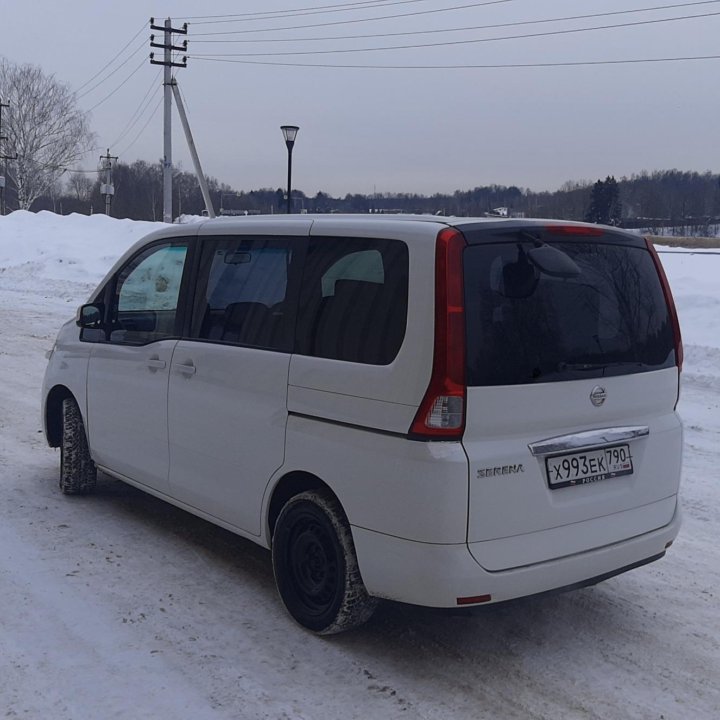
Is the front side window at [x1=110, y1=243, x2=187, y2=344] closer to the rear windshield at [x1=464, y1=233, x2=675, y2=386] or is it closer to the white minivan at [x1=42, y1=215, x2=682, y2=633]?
the white minivan at [x1=42, y1=215, x2=682, y2=633]

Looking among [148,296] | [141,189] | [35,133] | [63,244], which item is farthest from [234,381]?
[141,189]

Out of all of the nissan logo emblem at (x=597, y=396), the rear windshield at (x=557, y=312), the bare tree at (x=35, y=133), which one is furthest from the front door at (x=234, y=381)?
the bare tree at (x=35, y=133)

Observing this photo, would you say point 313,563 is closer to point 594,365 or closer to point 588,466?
point 588,466

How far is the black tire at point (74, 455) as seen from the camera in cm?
573

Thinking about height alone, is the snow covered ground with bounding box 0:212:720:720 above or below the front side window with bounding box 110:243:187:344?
below

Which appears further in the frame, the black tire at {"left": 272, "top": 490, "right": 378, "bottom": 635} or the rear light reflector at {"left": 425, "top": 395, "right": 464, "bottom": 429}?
the black tire at {"left": 272, "top": 490, "right": 378, "bottom": 635}

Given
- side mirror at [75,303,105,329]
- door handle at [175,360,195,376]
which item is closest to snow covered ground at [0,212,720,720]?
door handle at [175,360,195,376]

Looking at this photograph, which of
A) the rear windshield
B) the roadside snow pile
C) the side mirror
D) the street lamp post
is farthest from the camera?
the roadside snow pile

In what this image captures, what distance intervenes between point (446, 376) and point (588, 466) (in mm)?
808

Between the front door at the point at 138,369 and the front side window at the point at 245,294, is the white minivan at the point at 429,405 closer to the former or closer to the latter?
the front side window at the point at 245,294

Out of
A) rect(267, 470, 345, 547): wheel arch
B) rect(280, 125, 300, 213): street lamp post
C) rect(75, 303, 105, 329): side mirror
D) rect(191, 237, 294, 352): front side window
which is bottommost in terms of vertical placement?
rect(267, 470, 345, 547): wheel arch

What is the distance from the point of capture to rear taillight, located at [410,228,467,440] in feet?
10.8

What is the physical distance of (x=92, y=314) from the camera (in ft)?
18.1

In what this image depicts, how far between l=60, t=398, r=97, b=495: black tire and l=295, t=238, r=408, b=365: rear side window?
2488mm
